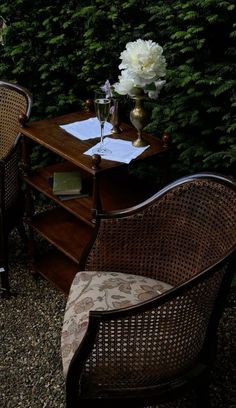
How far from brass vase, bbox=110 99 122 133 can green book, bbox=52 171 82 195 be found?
0.29 metres

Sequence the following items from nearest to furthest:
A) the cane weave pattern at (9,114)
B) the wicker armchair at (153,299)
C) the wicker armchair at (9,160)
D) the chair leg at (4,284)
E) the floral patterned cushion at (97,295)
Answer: the wicker armchair at (153,299) → the floral patterned cushion at (97,295) → the wicker armchair at (9,160) → the chair leg at (4,284) → the cane weave pattern at (9,114)

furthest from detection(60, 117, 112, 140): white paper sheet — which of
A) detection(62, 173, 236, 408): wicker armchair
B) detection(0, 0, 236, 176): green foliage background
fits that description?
detection(62, 173, 236, 408): wicker armchair

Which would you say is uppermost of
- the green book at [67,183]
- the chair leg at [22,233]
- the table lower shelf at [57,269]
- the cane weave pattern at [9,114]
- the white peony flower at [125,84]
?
the white peony flower at [125,84]

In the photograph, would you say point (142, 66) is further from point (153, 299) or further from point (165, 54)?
point (153, 299)

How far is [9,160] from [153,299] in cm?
130

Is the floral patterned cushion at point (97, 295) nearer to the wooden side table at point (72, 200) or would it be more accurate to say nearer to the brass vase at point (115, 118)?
the wooden side table at point (72, 200)

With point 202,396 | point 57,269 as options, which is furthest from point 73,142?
point 202,396

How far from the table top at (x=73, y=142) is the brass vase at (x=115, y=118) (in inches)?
1.1

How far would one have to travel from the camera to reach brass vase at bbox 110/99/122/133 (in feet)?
7.27

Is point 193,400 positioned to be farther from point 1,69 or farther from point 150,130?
point 1,69

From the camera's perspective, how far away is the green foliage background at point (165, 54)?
2.26m

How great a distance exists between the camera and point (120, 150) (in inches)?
84.6

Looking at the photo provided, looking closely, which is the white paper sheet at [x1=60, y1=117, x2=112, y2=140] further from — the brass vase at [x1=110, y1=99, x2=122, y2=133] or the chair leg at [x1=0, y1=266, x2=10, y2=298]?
the chair leg at [x1=0, y1=266, x2=10, y2=298]

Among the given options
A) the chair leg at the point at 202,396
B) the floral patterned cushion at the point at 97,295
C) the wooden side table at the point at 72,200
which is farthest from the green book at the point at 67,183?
the chair leg at the point at 202,396
